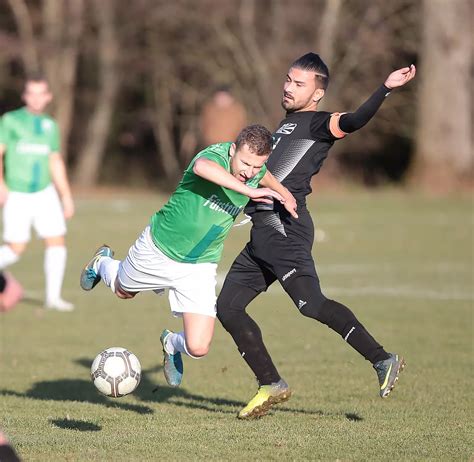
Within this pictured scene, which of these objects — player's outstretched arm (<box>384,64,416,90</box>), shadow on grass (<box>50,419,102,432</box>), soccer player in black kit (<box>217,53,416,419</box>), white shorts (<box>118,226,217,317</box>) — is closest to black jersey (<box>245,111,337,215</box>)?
soccer player in black kit (<box>217,53,416,419</box>)

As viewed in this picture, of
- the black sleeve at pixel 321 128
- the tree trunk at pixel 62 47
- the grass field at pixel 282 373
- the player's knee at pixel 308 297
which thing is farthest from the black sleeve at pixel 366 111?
the tree trunk at pixel 62 47

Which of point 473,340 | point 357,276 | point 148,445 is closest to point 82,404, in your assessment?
point 148,445

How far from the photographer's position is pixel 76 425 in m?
6.57

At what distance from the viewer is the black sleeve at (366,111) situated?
6.41 m

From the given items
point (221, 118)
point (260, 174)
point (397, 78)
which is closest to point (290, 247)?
point (260, 174)

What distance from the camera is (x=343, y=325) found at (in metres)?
6.58

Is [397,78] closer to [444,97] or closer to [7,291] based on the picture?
[7,291]

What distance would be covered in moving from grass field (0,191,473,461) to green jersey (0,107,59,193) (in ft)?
4.84

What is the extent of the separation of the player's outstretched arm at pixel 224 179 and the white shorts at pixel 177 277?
73 cm

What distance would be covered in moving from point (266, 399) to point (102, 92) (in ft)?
A: 86.1

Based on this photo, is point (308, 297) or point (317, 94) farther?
point (317, 94)

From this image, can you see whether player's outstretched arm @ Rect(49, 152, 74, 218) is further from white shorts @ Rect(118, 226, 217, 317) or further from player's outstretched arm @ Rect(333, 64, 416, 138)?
player's outstretched arm @ Rect(333, 64, 416, 138)

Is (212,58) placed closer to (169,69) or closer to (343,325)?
(169,69)

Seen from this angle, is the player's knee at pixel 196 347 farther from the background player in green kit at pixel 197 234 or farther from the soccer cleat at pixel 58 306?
the soccer cleat at pixel 58 306
